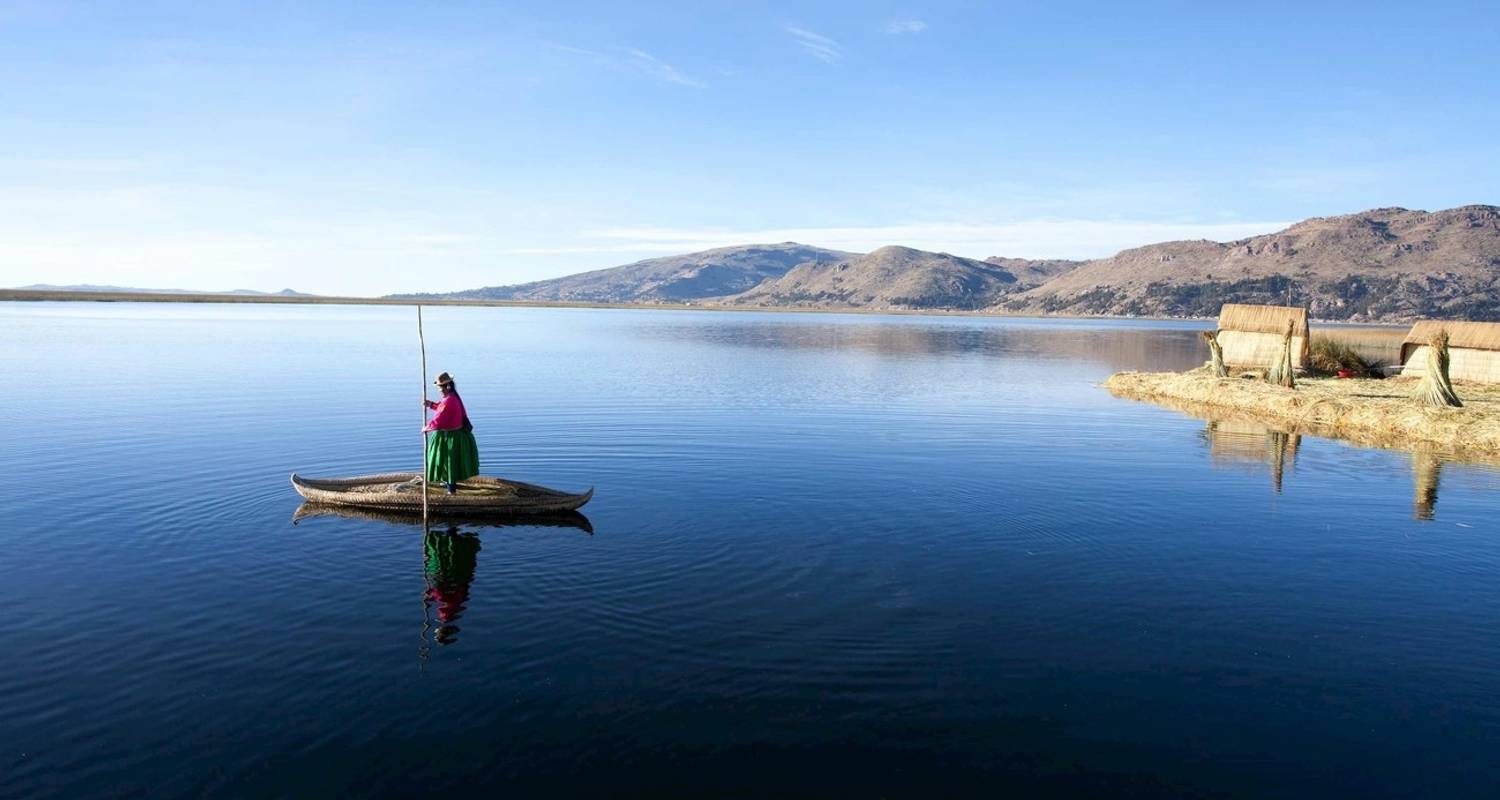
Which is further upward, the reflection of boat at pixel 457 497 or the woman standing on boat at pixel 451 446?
the woman standing on boat at pixel 451 446

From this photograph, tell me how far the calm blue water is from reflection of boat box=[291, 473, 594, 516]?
64cm

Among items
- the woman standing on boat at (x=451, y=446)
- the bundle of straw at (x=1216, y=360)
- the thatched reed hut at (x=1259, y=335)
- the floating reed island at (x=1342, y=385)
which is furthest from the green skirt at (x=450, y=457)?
the thatched reed hut at (x=1259, y=335)

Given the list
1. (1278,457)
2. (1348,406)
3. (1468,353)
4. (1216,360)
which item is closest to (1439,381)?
(1348,406)

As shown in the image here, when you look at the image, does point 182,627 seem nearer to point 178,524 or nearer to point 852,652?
point 178,524

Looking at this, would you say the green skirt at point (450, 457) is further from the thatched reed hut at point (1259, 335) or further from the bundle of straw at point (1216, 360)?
the thatched reed hut at point (1259, 335)

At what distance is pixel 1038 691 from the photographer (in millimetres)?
Result: 12656

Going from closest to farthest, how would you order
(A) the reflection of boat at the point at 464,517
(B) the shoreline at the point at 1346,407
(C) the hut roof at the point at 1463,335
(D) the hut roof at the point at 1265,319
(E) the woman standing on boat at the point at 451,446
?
1. (E) the woman standing on boat at the point at 451,446
2. (A) the reflection of boat at the point at 464,517
3. (B) the shoreline at the point at 1346,407
4. (C) the hut roof at the point at 1463,335
5. (D) the hut roof at the point at 1265,319

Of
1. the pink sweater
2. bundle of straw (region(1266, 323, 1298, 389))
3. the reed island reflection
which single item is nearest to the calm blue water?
the reed island reflection

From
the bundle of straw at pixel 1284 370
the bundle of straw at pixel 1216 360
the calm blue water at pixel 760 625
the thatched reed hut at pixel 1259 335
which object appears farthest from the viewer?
the thatched reed hut at pixel 1259 335

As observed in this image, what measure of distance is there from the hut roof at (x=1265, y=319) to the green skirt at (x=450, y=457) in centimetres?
5094

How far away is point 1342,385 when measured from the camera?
50062mm

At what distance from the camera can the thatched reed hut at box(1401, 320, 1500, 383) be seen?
53.4m

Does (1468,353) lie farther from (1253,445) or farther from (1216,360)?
(1253,445)

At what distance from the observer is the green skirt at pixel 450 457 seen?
69.5 ft
